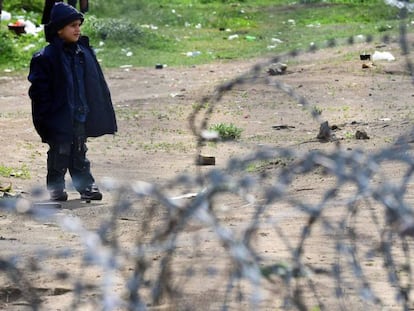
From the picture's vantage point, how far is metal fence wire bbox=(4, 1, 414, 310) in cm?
237

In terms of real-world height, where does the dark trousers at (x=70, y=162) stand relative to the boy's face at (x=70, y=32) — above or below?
below

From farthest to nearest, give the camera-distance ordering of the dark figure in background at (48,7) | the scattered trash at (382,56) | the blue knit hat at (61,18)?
1. the scattered trash at (382,56)
2. the dark figure in background at (48,7)
3. the blue knit hat at (61,18)

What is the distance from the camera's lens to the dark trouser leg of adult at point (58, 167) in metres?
7.18

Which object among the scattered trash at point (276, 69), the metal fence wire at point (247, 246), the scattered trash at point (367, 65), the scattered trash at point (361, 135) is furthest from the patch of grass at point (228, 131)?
the scattered trash at point (367, 65)

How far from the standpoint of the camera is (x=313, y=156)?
7.87ft

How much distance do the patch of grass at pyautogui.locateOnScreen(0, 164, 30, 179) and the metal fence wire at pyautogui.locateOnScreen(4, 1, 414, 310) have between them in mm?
1477

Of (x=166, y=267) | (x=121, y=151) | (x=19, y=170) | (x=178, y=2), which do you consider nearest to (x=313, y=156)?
(x=166, y=267)

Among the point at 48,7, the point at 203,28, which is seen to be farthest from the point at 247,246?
the point at 203,28

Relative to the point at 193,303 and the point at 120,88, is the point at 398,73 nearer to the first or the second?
the point at 120,88

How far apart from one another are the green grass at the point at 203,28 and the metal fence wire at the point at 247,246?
790 cm

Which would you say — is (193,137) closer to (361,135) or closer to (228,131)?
(228,131)

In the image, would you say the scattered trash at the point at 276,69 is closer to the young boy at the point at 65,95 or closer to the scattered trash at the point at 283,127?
the scattered trash at the point at 283,127

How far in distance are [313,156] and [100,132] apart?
195 inches

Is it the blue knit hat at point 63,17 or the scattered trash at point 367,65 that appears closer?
the blue knit hat at point 63,17
